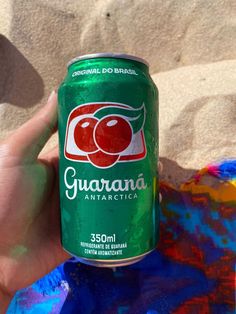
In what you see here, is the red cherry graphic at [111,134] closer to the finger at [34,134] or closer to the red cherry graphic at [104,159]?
the red cherry graphic at [104,159]

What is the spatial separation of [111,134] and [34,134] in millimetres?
343

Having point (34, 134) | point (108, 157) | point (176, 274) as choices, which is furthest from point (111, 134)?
point (176, 274)

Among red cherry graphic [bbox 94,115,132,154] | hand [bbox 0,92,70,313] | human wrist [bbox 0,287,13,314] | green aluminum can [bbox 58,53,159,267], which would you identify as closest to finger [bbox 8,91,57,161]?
hand [bbox 0,92,70,313]

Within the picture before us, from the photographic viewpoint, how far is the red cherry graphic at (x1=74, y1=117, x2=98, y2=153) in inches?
40.3

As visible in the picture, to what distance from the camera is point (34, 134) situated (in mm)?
1238

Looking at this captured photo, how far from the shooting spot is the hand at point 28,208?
1.20 metres

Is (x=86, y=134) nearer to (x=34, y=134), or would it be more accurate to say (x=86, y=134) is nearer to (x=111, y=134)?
(x=111, y=134)

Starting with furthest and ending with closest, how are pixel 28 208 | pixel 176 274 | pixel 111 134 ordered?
pixel 176 274
pixel 28 208
pixel 111 134

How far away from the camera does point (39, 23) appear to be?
173 centimetres

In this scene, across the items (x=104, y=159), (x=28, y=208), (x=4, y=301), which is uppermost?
(x=104, y=159)

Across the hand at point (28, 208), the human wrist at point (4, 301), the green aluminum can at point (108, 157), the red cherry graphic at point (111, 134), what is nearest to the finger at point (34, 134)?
the hand at point (28, 208)

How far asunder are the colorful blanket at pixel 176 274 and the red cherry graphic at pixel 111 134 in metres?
0.54

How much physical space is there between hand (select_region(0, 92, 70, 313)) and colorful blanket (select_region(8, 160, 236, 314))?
13 cm

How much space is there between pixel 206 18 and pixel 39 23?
2.55 ft
